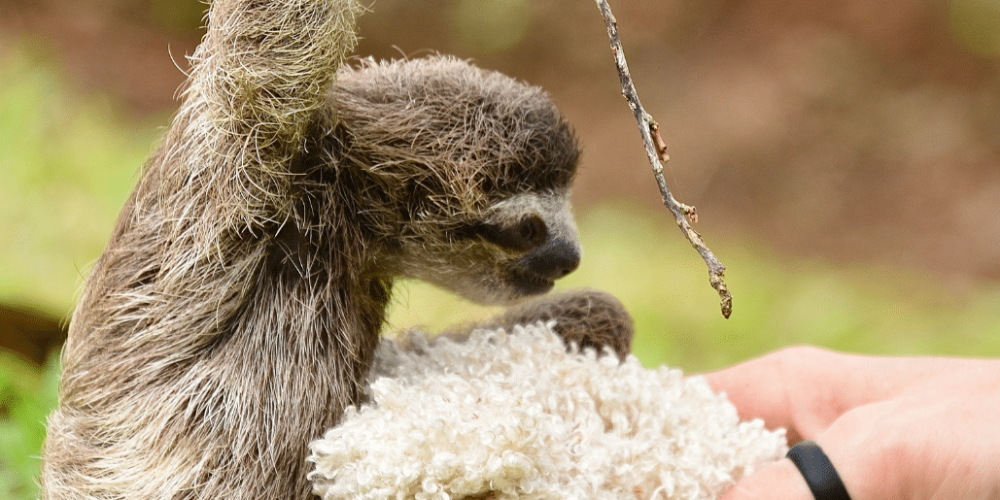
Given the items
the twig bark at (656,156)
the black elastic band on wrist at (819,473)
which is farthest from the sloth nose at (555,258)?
the black elastic band on wrist at (819,473)

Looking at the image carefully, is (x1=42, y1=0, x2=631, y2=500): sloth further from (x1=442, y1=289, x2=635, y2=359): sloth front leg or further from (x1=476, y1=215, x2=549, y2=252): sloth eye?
(x1=442, y1=289, x2=635, y2=359): sloth front leg

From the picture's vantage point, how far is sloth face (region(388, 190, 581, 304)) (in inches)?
54.6

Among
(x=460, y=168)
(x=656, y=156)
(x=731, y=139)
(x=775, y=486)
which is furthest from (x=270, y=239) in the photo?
(x=731, y=139)

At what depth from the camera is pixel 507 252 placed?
143 cm

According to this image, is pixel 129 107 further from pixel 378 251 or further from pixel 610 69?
pixel 378 251

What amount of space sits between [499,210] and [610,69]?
4.94 metres

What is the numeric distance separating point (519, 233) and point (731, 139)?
15.3ft

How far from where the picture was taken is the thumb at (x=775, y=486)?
109 centimetres

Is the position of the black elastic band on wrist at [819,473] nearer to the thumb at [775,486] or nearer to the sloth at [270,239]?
the thumb at [775,486]

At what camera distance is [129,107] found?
531 cm

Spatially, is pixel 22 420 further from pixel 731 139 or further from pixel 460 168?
pixel 731 139

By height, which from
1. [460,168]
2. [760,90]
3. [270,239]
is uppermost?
[760,90]

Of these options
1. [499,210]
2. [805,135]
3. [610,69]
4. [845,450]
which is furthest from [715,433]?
[610,69]

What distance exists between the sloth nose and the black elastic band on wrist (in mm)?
538
